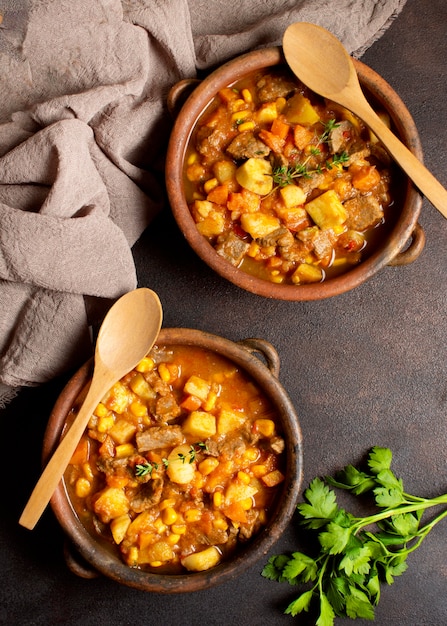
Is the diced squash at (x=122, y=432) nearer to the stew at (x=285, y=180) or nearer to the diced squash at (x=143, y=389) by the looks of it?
the diced squash at (x=143, y=389)

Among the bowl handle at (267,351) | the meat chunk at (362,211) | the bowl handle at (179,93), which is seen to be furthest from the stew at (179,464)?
the bowl handle at (179,93)

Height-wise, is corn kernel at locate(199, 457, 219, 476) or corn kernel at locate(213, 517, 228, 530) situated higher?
corn kernel at locate(199, 457, 219, 476)

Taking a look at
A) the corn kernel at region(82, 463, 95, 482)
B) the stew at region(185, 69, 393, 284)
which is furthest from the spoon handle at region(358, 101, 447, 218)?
the corn kernel at region(82, 463, 95, 482)

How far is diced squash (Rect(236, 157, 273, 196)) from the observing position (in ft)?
9.86

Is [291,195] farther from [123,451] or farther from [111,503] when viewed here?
[111,503]

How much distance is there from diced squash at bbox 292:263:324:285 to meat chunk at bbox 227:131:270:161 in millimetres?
570

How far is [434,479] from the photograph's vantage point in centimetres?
362

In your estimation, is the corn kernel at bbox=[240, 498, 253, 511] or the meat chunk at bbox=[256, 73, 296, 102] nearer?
the corn kernel at bbox=[240, 498, 253, 511]

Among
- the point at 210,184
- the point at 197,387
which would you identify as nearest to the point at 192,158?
the point at 210,184

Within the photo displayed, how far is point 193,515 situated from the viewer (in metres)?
3.00

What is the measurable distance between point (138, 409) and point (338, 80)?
5.95 ft

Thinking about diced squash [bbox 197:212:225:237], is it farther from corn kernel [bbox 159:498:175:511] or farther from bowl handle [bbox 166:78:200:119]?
corn kernel [bbox 159:498:175:511]

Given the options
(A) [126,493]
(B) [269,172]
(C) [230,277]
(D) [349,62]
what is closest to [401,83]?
(D) [349,62]

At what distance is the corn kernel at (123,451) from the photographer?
3.01 metres
